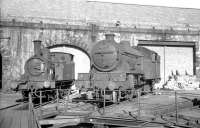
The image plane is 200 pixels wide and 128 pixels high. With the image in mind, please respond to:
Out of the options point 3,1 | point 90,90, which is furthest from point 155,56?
point 3,1

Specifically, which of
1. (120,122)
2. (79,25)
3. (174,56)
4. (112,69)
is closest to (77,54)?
(79,25)

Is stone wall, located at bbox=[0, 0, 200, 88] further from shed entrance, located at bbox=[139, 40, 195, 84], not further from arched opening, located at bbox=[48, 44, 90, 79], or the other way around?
shed entrance, located at bbox=[139, 40, 195, 84]

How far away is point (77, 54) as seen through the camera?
23.1m

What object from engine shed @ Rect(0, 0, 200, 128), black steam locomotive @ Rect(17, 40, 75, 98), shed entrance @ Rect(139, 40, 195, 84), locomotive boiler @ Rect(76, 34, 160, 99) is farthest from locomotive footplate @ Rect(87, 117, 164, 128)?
shed entrance @ Rect(139, 40, 195, 84)

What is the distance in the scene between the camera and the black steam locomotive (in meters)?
14.1

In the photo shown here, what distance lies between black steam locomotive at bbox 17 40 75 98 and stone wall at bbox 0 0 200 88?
6219 mm

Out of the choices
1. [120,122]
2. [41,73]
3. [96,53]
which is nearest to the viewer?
[120,122]

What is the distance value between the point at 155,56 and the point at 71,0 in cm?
1040

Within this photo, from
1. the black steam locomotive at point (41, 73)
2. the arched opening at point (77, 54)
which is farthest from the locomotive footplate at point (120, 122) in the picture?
the arched opening at point (77, 54)

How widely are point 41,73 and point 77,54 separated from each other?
8.88 metres

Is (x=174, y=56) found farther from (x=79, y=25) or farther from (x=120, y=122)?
(x=120, y=122)

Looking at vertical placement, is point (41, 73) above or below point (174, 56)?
below

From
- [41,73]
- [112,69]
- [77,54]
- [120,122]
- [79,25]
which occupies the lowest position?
[120,122]

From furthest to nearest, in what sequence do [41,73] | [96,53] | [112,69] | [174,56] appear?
[174,56] → [41,73] → [96,53] → [112,69]
